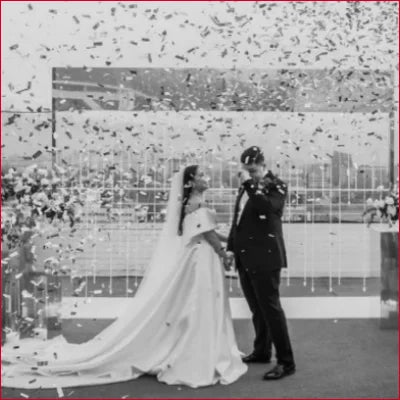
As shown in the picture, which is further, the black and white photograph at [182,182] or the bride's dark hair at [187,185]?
the bride's dark hair at [187,185]

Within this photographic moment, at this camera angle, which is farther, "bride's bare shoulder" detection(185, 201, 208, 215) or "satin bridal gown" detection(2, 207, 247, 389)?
"bride's bare shoulder" detection(185, 201, 208, 215)

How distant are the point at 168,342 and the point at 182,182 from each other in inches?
28.8

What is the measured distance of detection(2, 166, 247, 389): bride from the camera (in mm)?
3131

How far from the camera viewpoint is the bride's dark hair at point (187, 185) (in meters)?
3.27

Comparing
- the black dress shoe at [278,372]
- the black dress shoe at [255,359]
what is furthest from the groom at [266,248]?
the black dress shoe at [255,359]

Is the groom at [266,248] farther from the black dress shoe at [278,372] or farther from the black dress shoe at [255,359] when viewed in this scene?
the black dress shoe at [255,359]

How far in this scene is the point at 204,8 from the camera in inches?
111

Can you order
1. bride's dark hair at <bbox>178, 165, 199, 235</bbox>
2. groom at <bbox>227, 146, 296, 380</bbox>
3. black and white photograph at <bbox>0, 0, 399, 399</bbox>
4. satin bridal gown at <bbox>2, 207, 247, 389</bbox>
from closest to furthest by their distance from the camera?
black and white photograph at <bbox>0, 0, 399, 399</bbox>, groom at <bbox>227, 146, 296, 380</bbox>, satin bridal gown at <bbox>2, 207, 247, 389</bbox>, bride's dark hair at <bbox>178, 165, 199, 235</bbox>

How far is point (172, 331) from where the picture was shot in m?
3.27

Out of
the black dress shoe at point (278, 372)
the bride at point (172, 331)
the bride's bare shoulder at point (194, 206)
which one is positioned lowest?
the black dress shoe at point (278, 372)

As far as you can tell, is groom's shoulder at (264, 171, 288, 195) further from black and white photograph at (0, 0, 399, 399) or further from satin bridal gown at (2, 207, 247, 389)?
satin bridal gown at (2, 207, 247, 389)

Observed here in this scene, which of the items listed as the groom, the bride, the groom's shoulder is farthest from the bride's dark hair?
the groom's shoulder

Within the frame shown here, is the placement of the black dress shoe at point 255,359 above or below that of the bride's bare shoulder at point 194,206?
below

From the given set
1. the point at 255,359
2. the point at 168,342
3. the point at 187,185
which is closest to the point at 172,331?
the point at 168,342
